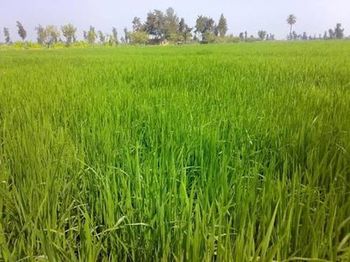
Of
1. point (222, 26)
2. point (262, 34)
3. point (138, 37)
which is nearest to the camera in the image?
point (138, 37)

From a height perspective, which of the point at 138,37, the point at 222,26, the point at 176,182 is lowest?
the point at 176,182

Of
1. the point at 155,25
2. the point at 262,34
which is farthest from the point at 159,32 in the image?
the point at 262,34

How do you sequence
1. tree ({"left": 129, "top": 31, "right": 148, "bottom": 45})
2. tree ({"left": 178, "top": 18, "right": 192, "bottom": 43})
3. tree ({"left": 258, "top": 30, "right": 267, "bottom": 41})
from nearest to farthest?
1. tree ({"left": 129, "top": 31, "right": 148, "bottom": 45})
2. tree ({"left": 178, "top": 18, "right": 192, "bottom": 43})
3. tree ({"left": 258, "top": 30, "right": 267, "bottom": 41})

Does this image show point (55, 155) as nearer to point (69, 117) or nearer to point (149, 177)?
point (149, 177)

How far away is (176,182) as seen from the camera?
1.11 m

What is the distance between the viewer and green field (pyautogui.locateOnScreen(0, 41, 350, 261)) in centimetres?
77

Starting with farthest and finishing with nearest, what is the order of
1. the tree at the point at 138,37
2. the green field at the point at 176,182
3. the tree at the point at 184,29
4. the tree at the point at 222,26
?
the tree at the point at 222,26 → the tree at the point at 184,29 → the tree at the point at 138,37 → the green field at the point at 176,182

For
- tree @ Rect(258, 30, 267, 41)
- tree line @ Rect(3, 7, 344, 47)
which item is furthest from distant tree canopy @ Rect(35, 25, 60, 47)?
tree @ Rect(258, 30, 267, 41)

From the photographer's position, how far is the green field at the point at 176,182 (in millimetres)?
774

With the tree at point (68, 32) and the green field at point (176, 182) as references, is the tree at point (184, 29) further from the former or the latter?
the green field at point (176, 182)

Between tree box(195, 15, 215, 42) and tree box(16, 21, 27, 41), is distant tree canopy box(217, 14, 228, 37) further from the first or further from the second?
tree box(16, 21, 27, 41)

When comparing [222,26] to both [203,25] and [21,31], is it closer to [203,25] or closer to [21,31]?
[203,25]

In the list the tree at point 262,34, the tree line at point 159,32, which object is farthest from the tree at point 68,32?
the tree at point 262,34

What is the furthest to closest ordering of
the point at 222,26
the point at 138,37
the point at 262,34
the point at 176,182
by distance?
the point at 262,34 → the point at 222,26 → the point at 138,37 → the point at 176,182
